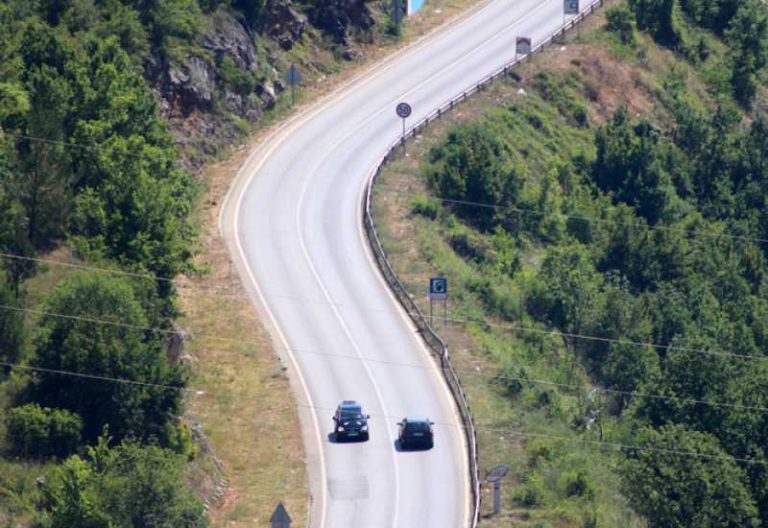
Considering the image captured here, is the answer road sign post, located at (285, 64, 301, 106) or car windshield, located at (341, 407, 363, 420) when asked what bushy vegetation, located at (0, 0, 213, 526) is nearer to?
car windshield, located at (341, 407, 363, 420)

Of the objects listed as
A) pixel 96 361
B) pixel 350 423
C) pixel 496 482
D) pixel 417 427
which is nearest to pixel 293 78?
pixel 350 423

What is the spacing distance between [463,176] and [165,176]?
21.4 m

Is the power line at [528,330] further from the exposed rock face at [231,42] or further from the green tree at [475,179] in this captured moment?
the exposed rock face at [231,42]

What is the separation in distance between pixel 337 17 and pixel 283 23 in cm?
479

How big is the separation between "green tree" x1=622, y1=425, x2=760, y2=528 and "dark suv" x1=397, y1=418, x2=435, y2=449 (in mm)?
7886

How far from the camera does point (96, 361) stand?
6059cm

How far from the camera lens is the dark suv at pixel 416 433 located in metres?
66.2

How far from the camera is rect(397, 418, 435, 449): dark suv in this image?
66.2 m

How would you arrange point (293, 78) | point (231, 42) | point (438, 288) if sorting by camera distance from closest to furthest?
point (438, 288) < point (231, 42) < point (293, 78)

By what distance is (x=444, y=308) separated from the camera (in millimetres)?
79812

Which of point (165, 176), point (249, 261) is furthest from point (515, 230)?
point (165, 176)

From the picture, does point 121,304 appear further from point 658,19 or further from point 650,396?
point 658,19

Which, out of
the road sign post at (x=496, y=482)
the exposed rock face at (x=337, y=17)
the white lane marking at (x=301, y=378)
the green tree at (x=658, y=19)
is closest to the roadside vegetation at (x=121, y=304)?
the white lane marking at (x=301, y=378)

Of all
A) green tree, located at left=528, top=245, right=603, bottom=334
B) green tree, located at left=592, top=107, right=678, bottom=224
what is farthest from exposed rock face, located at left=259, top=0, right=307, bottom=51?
green tree, located at left=528, top=245, right=603, bottom=334
